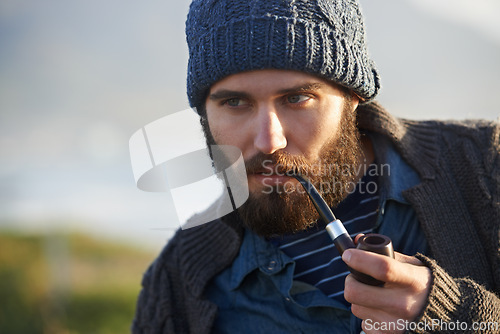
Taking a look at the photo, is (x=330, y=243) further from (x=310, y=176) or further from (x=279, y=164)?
(x=279, y=164)

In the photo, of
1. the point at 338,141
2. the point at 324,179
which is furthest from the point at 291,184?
the point at 338,141

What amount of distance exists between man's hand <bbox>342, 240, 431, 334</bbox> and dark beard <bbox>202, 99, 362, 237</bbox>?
20.3 inches

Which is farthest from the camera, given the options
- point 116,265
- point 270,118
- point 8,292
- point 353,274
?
point 116,265

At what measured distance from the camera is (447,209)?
1.85 m

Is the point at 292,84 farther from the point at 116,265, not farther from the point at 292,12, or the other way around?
the point at 116,265

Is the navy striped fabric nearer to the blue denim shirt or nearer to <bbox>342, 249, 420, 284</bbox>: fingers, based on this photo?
the blue denim shirt

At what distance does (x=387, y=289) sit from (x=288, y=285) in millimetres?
675

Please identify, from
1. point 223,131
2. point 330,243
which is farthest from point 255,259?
point 223,131

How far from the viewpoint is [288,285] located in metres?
1.94

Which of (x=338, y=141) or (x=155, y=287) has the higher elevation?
(x=338, y=141)

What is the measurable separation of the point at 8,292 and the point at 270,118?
4.94 m

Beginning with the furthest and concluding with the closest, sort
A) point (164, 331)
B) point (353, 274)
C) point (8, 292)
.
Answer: point (8, 292)
point (164, 331)
point (353, 274)

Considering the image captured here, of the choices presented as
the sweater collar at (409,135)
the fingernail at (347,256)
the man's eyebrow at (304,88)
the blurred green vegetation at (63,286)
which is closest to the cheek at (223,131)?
the man's eyebrow at (304,88)

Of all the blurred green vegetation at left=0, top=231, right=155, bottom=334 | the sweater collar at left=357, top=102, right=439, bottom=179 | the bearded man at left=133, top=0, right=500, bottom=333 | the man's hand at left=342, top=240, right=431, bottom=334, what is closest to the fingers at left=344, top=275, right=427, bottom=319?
the man's hand at left=342, top=240, right=431, bottom=334
